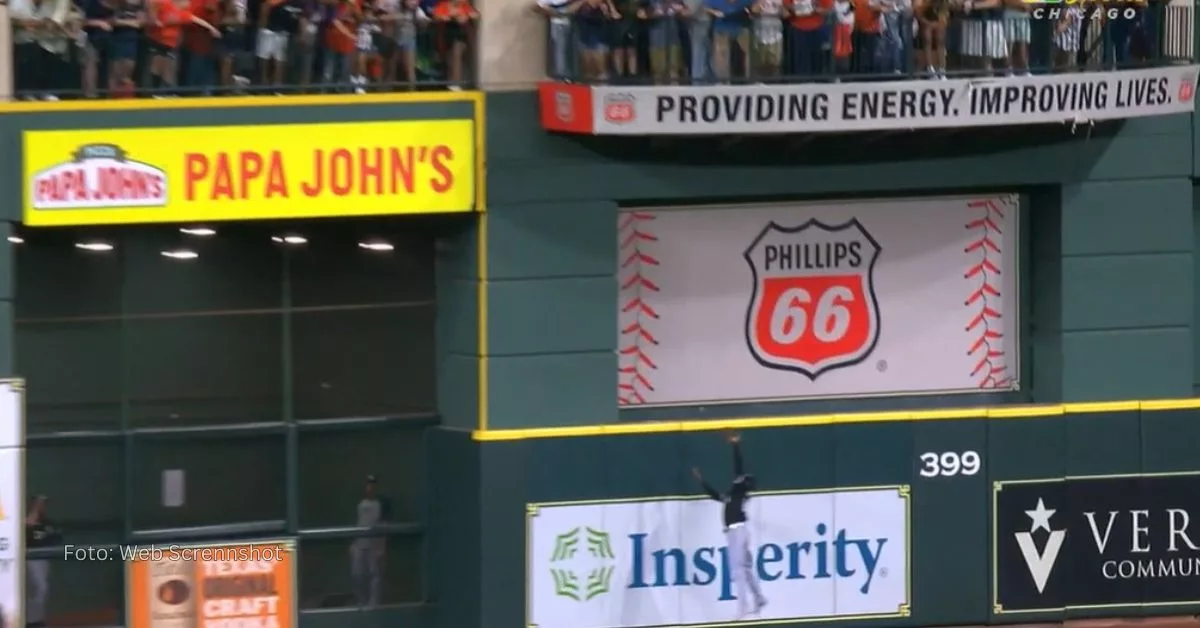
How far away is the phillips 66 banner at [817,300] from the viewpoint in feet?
60.9

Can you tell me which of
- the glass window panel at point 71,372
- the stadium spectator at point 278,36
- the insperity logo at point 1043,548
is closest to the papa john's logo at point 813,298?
the insperity logo at point 1043,548

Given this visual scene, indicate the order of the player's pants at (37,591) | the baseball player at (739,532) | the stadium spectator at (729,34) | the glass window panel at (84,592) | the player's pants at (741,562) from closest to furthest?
the player's pants at (37,591)
the glass window panel at (84,592)
the stadium spectator at (729,34)
the baseball player at (739,532)
the player's pants at (741,562)

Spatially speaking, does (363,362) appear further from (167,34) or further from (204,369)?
(167,34)

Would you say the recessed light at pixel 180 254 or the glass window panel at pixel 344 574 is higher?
the recessed light at pixel 180 254

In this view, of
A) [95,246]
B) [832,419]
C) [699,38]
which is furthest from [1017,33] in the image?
[95,246]

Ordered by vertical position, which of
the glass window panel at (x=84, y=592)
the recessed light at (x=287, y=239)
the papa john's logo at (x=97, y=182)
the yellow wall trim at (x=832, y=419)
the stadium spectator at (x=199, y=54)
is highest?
the stadium spectator at (x=199, y=54)

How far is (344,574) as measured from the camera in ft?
59.8

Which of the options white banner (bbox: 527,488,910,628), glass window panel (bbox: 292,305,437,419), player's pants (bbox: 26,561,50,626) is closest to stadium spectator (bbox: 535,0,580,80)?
glass window panel (bbox: 292,305,437,419)

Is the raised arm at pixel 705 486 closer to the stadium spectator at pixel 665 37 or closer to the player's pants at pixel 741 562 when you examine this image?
the player's pants at pixel 741 562

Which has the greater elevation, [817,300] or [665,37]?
[665,37]

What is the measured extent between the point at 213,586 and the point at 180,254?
2763mm

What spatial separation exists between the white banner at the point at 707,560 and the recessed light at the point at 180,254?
351cm

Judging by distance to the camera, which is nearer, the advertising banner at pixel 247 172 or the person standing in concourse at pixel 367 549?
the advertising banner at pixel 247 172

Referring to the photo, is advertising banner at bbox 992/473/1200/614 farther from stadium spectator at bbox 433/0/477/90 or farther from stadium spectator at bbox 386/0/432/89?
stadium spectator at bbox 433/0/477/90
